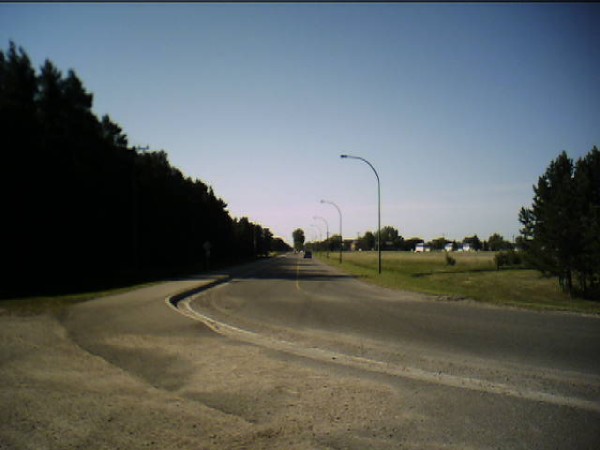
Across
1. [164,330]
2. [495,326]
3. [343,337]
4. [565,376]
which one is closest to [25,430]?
[164,330]

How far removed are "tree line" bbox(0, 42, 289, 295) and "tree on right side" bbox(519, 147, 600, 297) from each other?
3400 cm

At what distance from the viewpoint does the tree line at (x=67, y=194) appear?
24062 mm

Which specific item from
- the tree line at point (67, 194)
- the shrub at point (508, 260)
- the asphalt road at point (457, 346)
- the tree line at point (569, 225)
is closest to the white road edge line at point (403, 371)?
the asphalt road at point (457, 346)

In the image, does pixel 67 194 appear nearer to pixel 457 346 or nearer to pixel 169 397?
pixel 169 397

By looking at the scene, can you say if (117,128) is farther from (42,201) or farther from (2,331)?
(2,331)

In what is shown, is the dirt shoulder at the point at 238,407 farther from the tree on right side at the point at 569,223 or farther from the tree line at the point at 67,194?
the tree on right side at the point at 569,223

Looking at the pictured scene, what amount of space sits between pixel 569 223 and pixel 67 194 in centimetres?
4416

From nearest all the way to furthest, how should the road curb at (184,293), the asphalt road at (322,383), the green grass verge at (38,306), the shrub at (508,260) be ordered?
1. the asphalt road at (322,383)
2. the green grass verge at (38,306)
3. the road curb at (184,293)
4. the shrub at (508,260)

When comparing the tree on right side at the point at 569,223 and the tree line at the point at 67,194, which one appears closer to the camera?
the tree line at the point at 67,194

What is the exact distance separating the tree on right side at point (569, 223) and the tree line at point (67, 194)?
34.0 metres

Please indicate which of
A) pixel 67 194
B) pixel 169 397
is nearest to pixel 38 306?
pixel 169 397

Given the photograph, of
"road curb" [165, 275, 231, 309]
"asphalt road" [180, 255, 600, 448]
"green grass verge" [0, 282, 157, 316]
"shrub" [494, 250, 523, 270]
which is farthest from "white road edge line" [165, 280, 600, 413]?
"shrub" [494, 250, 523, 270]

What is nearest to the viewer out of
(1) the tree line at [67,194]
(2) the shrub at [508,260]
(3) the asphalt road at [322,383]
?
(3) the asphalt road at [322,383]

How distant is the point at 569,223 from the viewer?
3475 centimetres
